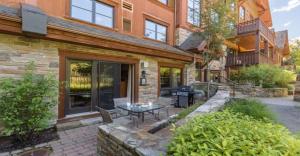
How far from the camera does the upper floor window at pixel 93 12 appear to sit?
7151mm

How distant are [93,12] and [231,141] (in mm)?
7683

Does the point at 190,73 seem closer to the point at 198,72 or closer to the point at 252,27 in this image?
the point at 198,72

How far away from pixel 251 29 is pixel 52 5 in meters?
13.8

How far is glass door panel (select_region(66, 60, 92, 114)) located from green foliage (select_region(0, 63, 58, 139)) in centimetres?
145

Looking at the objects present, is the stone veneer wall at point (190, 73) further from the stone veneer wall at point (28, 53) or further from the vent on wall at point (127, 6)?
the stone veneer wall at point (28, 53)

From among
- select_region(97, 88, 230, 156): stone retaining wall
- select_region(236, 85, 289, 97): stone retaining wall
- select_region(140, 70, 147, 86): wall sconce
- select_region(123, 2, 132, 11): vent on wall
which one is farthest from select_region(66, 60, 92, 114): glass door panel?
select_region(236, 85, 289, 97): stone retaining wall

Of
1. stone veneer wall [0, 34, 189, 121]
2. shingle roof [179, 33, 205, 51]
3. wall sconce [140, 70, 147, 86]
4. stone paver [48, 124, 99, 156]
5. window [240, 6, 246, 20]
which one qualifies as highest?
window [240, 6, 246, 20]

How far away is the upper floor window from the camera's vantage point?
7.15 metres

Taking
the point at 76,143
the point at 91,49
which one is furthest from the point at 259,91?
the point at 76,143

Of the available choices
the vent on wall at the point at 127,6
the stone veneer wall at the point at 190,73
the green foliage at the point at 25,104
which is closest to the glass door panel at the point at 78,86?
the green foliage at the point at 25,104

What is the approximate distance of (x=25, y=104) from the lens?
14.5 ft

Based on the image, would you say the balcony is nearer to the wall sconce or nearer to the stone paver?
the wall sconce

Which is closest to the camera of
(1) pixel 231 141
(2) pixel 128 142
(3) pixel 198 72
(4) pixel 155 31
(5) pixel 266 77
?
(1) pixel 231 141

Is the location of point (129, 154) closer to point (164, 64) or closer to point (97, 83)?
point (97, 83)
